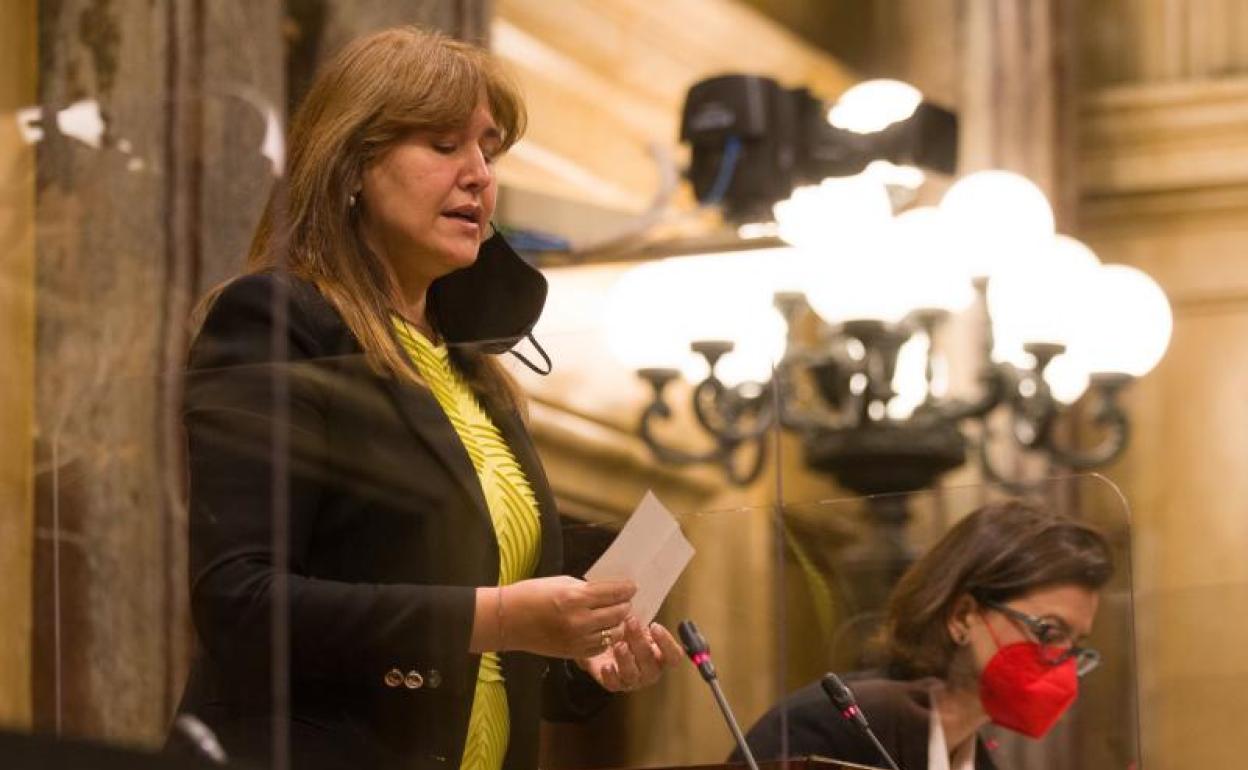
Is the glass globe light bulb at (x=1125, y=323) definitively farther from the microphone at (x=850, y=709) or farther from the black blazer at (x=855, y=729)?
the microphone at (x=850, y=709)

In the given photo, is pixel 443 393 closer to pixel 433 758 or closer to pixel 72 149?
pixel 433 758

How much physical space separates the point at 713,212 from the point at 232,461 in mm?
4604

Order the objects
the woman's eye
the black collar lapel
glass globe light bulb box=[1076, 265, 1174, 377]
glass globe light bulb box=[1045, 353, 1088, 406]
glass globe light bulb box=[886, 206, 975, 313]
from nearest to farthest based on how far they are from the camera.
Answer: the black collar lapel → the woman's eye → glass globe light bulb box=[886, 206, 975, 313] → glass globe light bulb box=[1076, 265, 1174, 377] → glass globe light bulb box=[1045, 353, 1088, 406]

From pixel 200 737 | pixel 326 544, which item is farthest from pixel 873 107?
pixel 200 737

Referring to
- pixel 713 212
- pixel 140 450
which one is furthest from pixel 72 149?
pixel 713 212

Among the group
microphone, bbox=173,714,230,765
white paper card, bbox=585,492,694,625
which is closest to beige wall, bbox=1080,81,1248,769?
white paper card, bbox=585,492,694,625

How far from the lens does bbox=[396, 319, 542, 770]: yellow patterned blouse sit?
2.58 m

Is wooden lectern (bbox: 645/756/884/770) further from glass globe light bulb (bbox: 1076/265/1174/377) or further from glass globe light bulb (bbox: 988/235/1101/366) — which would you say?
glass globe light bulb (bbox: 1076/265/1174/377)

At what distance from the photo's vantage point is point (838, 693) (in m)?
2.97

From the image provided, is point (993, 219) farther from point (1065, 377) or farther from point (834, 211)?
point (1065, 377)

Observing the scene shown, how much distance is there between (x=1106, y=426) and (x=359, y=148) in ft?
15.9

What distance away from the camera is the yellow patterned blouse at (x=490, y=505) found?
2582mm

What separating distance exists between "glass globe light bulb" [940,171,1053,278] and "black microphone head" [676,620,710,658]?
3582 mm

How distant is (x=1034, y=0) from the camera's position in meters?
7.93
